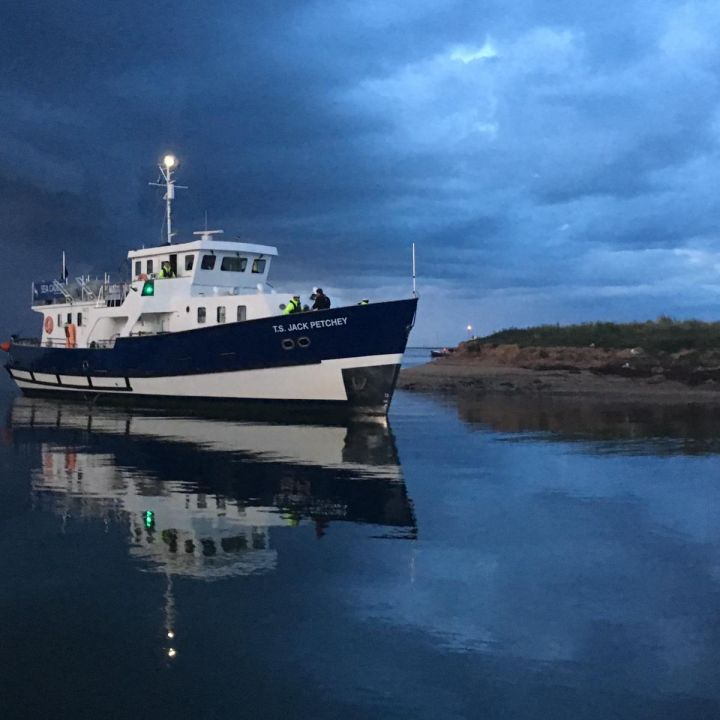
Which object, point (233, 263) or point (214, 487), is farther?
point (233, 263)

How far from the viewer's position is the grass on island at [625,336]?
4369 cm

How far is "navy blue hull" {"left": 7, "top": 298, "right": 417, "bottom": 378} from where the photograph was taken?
22.3 m

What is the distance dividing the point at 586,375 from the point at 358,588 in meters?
34.4

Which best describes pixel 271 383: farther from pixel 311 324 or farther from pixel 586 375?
pixel 586 375

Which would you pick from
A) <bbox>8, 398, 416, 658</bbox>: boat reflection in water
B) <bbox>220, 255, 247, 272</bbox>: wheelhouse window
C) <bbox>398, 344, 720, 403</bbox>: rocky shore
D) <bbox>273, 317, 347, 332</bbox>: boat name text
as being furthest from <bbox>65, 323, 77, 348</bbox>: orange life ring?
<bbox>398, 344, 720, 403</bbox>: rocky shore

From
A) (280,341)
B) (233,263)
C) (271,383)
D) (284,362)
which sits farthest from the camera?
(233,263)

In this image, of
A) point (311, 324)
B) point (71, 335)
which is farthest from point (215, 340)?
point (71, 335)

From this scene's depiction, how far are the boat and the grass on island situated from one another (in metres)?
25.7

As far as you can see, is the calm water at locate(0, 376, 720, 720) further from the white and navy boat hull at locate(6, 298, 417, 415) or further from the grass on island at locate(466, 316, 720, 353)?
the grass on island at locate(466, 316, 720, 353)

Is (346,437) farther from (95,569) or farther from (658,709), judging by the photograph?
(658,709)

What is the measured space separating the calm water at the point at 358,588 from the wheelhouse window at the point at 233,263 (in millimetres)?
12329

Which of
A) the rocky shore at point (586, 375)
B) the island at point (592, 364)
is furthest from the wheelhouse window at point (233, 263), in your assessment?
the island at point (592, 364)

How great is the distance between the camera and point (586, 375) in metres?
39.8

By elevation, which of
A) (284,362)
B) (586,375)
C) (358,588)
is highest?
(586,375)
